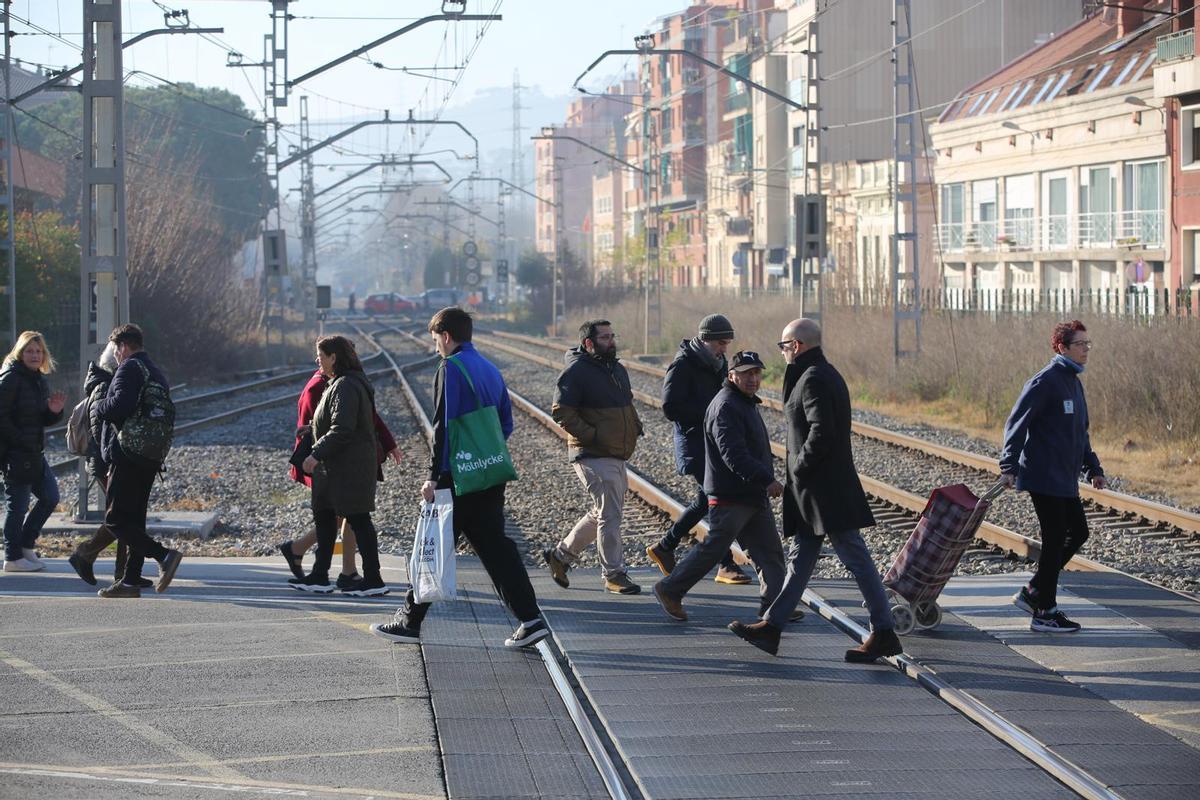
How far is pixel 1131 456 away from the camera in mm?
19672

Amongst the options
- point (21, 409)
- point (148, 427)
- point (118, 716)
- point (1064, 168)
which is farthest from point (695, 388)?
point (1064, 168)

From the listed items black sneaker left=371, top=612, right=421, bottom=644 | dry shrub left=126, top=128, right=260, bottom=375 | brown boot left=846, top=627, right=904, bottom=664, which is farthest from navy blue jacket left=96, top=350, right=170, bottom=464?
dry shrub left=126, top=128, right=260, bottom=375

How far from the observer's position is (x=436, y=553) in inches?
336

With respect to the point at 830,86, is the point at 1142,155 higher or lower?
lower

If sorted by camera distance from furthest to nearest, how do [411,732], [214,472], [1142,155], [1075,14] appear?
[1075,14] < [1142,155] < [214,472] < [411,732]

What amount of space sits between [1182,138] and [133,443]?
104ft

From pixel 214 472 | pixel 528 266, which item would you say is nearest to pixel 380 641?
pixel 214 472

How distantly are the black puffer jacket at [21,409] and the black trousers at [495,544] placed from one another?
4.10m

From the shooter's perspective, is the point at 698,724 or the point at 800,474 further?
the point at 800,474

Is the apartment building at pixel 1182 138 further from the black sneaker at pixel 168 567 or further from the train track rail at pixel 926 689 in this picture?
the black sneaker at pixel 168 567

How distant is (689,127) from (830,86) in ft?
95.8

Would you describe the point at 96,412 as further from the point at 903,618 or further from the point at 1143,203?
the point at 1143,203

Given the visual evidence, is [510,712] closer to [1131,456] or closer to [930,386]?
[1131,456]

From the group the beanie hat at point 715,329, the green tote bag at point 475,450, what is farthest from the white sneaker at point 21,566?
the beanie hat at point 715,329
